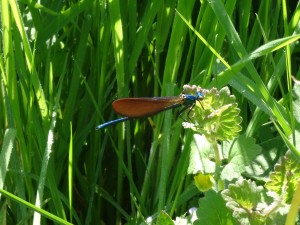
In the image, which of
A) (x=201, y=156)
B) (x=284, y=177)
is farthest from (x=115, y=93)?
(x=284, y=177)

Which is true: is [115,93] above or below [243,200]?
above

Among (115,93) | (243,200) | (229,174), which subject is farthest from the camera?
(115,93)

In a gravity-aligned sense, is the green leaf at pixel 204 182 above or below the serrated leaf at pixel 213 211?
above

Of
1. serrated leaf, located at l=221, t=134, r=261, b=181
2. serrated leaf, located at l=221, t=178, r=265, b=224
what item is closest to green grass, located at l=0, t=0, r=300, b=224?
serrated leaf, located at l=221, t=134, r=261, b=181

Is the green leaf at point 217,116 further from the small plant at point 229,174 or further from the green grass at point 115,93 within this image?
the green grass at point 115,93

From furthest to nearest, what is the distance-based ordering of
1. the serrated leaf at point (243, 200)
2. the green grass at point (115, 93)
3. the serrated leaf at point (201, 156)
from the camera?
the green grass at point (115, 93) → the serrated leaf at point (201, 156) → the serrated leaf at point (243, 200)

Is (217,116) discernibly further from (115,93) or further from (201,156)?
(115,93)

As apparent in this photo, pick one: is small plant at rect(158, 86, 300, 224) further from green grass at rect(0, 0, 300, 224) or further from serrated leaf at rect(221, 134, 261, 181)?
green grass at rect(0, 0, 300, 224)

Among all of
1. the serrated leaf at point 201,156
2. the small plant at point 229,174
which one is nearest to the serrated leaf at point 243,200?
the small plant at point 229,174

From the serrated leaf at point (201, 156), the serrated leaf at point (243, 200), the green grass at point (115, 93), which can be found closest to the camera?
the serrated leaf at point (243, 200)
